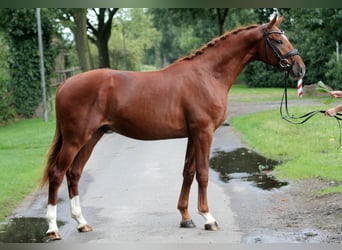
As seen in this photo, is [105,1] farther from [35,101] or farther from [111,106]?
[35,101]

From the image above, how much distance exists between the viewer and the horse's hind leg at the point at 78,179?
20.8 ft

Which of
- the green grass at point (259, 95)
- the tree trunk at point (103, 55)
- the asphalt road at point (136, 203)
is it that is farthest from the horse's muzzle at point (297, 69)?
the tree trunk at point (103, 55)

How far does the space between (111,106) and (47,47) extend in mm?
15360

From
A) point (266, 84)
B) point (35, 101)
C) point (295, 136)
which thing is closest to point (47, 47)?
point (35, 101)

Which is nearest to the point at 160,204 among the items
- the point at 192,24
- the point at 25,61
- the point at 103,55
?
the point at 25,61

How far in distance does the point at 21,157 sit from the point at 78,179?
581 centimetres

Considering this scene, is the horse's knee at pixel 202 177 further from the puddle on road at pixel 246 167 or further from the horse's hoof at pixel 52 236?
the puddle on road at pixel 246 167

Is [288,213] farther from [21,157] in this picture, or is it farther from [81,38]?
[81,38]

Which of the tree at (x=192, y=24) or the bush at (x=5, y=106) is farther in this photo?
the tree at (x=192, y=24)

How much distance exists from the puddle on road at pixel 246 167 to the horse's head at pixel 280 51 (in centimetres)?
274

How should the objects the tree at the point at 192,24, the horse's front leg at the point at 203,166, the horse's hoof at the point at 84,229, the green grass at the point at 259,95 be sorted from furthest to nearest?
the tree at the point at 192,24
the green grass at the point at 259,95
the horse's hoof at the point at 84,229
the horse's front leg at the point at 203,166

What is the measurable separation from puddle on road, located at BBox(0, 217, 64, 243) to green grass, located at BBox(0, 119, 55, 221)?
34 centimetres

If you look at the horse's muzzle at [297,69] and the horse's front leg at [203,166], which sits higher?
the horse's muzzle at [297,69]

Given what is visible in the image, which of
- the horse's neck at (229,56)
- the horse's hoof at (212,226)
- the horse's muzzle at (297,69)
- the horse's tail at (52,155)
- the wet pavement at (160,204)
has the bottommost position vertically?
the wet pavement at (160,204)
